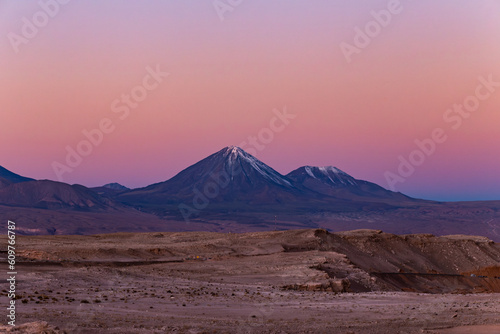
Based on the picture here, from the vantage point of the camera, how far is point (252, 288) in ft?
78.3

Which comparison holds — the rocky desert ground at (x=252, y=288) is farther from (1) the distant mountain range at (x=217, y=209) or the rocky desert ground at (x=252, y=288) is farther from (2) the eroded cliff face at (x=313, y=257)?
(1) the distant mountain range at (x=217, y=209)

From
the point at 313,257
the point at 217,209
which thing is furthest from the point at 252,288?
the point at 217,209

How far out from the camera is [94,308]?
16.6 metres

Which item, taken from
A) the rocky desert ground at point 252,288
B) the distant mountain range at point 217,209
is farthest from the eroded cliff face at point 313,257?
the distant mountain range at point 217,209

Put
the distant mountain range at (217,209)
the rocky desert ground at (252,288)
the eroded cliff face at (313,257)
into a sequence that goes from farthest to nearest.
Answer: the distant mountain range at (217,209) → the eroded cliff face at (313,257) → the rocky desert ground at (252,288)

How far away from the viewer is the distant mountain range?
119750 mm

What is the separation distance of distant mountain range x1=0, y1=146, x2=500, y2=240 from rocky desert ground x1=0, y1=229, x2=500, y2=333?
2888 inches

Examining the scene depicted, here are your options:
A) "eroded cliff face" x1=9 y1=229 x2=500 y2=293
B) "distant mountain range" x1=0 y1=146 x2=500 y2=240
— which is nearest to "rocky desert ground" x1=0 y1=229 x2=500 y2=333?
"eroded cliff face" x1=9 y1=229 x2=500 y2=293

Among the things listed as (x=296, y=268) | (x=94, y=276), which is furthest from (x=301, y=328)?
(x=296, y=268)

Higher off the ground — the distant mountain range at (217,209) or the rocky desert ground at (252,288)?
the distant mountain range at (217,209)

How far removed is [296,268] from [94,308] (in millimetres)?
15907

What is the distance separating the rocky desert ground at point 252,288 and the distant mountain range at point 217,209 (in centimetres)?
7335

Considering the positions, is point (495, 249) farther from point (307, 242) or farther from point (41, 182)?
point (41, 182)

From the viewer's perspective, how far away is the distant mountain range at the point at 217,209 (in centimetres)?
11975
